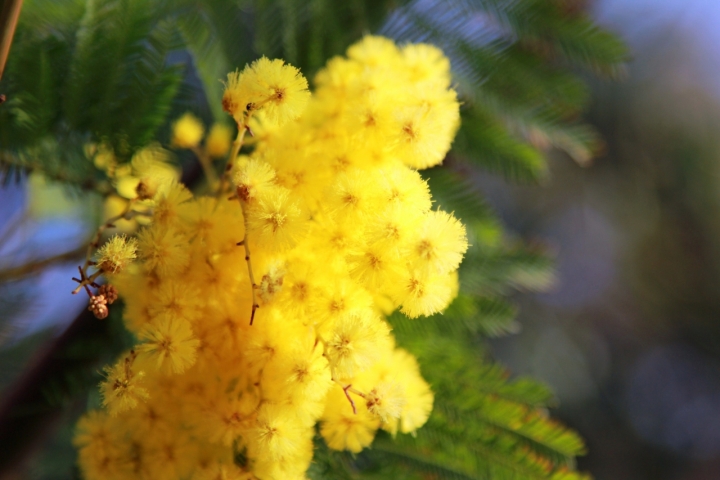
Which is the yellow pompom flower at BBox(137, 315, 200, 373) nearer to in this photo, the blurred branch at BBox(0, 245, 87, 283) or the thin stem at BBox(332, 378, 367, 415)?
the thin stem at BBox(332, 378, 367, 415)

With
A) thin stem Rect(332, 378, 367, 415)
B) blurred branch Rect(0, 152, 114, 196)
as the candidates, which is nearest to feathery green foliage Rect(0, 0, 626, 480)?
blurred branch Rect(0, 152, 114, 196)

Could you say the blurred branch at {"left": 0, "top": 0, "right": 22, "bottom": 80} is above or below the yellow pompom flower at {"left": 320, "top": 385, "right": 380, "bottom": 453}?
above

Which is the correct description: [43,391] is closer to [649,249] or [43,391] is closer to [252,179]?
[252,179]

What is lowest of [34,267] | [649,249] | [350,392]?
[649,249]

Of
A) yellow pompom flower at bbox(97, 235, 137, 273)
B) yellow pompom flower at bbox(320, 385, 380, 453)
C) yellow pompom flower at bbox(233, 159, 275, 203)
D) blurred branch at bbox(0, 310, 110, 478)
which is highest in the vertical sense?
yellow pompom flower at bbox(233, 159, 275, 203)

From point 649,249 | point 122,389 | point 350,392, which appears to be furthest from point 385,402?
point 649,249

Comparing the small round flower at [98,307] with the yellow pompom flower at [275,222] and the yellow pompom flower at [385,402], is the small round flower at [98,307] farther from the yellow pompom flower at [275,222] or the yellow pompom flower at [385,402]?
the yellow pompom flower at [385,402]
